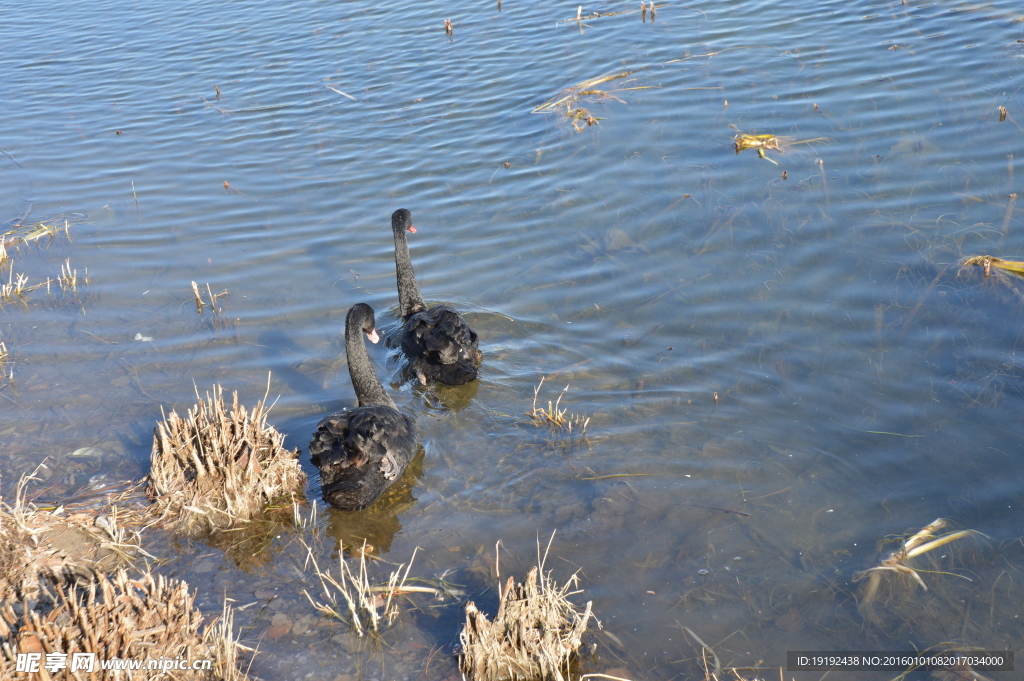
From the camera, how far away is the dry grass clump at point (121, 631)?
10.9ft

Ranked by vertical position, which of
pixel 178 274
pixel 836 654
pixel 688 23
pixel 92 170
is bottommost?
pixel 836 654

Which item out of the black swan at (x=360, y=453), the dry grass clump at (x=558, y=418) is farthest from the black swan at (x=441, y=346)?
the black swan at (x=360, y=453)

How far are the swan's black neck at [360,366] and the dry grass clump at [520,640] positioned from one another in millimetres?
2625

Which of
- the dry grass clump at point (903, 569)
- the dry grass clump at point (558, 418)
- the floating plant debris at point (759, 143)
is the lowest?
the dry grass clump at point (903, 569)

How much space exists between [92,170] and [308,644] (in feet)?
30.3

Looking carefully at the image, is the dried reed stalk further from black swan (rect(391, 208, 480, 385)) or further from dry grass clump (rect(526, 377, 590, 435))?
black swan (rect(391, 208, 480, 385))

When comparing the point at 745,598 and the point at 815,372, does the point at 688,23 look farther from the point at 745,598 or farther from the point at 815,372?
the point at 745,598

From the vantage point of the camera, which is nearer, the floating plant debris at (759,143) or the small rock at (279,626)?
the small rock at (279,626)

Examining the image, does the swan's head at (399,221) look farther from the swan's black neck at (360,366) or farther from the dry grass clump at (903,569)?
the dry grass clump at (903,569)

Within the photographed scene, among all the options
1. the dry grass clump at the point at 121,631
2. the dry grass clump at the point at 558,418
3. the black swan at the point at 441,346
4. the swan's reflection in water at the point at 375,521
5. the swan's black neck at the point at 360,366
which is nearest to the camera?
the dry grass clump at the point at 121,631

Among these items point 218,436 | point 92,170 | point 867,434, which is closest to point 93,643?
point 218,436

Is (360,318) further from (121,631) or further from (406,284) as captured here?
(121,631)

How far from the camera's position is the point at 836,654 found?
4.08 metres

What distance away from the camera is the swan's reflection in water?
512 cm
